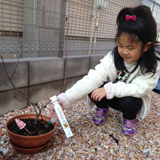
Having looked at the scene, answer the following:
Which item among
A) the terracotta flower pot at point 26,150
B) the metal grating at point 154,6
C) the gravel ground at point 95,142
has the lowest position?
the gravel ground at point 95,142

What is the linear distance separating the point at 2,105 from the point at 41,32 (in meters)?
1.21

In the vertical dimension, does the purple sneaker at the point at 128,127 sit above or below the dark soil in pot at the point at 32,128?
below

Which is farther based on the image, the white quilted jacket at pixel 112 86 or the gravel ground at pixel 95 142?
the white quilted jacket at pixel 112 86

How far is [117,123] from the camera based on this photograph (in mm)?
1835

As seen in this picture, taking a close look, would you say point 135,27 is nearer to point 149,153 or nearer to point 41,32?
point 149,153

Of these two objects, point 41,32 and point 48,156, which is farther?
point 41,32

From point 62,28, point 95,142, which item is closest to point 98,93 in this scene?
point 95,142

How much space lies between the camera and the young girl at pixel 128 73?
134 cm

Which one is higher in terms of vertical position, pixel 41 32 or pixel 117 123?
pixel 41 32

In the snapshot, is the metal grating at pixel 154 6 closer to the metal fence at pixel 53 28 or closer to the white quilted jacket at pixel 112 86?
the metal fence at pixel 53 28

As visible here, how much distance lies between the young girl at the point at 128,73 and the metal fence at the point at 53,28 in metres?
0.55

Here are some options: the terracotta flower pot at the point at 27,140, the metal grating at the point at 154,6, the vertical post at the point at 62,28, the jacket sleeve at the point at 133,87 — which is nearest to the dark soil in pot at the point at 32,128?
the terracotta flower pot at the point at 27,140

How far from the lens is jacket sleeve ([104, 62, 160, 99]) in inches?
58.0

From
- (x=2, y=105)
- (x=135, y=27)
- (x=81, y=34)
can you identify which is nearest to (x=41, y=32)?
(x=81, y=34)
